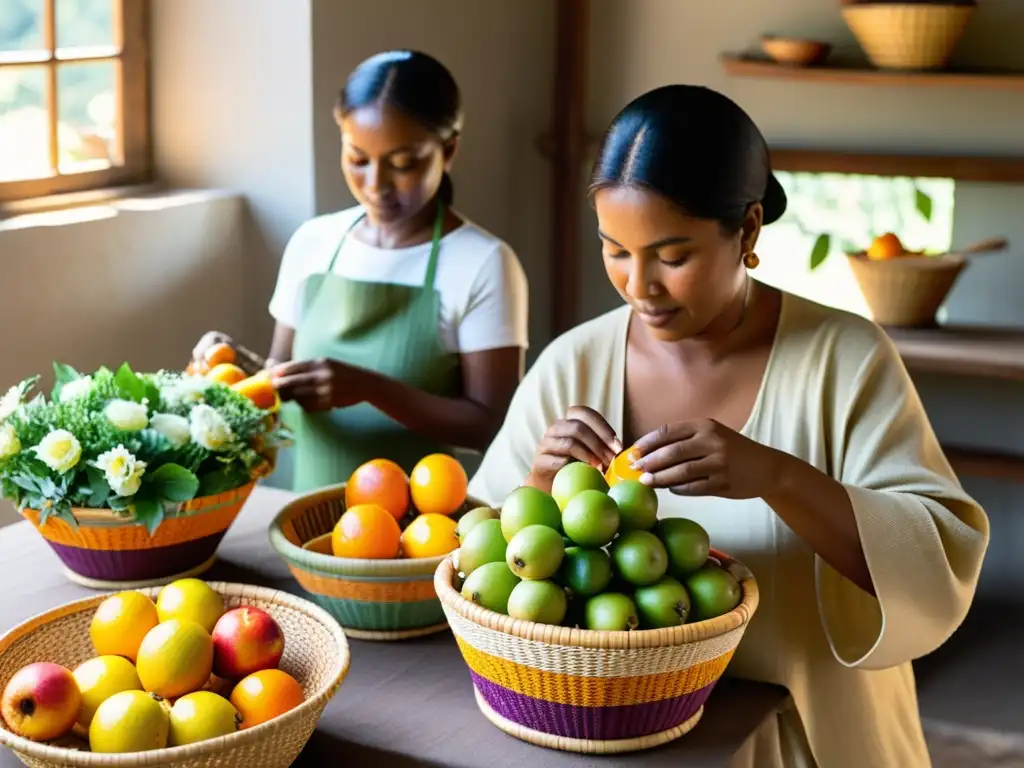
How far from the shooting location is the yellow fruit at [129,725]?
120 centimetres

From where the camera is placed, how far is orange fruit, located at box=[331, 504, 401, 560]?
158 cm

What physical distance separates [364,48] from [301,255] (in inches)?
32.9

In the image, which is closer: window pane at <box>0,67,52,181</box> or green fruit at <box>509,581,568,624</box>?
green fruit at <box>509,581,568,624</box>

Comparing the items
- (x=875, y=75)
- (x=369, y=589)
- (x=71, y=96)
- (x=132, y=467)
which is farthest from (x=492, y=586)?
(x=875, y=75)

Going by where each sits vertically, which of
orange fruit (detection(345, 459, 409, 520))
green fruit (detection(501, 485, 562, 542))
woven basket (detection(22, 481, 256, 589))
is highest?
green fruit (detection(501, 485, 562, 542))

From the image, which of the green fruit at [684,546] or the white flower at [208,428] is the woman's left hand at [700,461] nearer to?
the green fruit at [684,546]

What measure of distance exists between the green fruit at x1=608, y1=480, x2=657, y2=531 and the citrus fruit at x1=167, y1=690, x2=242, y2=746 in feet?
1.35

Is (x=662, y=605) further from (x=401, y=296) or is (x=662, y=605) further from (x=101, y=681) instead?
(x=401, y=296)

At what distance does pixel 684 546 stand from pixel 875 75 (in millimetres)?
2255

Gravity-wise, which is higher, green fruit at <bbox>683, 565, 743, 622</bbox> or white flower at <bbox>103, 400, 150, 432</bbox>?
white flower at <bbox>103, 400, 150, 432</bbox>

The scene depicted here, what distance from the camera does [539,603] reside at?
128 cm

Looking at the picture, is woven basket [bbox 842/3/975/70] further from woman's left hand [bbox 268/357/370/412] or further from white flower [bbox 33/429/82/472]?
white flower [bbox 33/429/82/472]

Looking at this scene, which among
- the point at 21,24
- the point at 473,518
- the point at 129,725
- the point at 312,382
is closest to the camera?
the point at 129,725

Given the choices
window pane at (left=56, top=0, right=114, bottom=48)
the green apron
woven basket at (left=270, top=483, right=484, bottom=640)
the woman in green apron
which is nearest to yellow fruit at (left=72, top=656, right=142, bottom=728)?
woven basket at (left=270, top=483, right=484, bottom=640)
